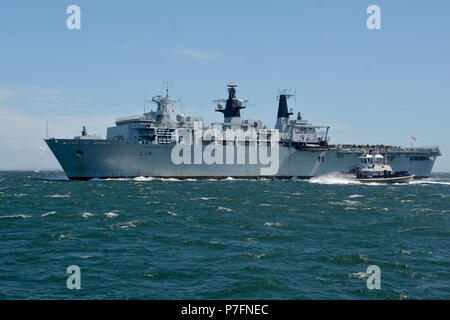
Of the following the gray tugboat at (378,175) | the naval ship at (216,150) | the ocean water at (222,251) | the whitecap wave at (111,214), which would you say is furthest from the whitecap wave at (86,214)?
the gray tugboat at (378,175)

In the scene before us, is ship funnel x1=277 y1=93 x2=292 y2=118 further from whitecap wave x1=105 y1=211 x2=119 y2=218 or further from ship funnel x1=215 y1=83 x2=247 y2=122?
whitecap wave x1=105 y1=211 x2=119 y2=218

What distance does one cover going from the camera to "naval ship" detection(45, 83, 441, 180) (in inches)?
2333

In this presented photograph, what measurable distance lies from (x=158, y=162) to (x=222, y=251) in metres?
45.0

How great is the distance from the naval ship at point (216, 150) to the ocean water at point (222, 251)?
27630mm

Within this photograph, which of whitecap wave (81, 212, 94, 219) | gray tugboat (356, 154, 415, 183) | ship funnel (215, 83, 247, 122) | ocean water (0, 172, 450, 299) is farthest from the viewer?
ship funnel (215, 83, 247, 122)

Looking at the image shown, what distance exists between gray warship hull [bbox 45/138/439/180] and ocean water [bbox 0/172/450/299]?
88.6ft

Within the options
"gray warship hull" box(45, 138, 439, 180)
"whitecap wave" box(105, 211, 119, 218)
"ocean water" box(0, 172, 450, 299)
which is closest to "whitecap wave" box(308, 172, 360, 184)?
"gray warship hull" box(45, 138, 439, 180)

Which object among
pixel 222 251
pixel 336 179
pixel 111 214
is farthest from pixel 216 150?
pixel 222 251

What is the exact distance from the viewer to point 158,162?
61719 millimetres

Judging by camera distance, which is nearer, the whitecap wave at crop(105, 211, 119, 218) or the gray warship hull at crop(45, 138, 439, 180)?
the whitecap wave at crop(105, 211, 119, 218)

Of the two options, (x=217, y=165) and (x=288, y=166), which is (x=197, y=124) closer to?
(x=217, y=165)

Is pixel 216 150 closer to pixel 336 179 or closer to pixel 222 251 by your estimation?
pixel 336 179
